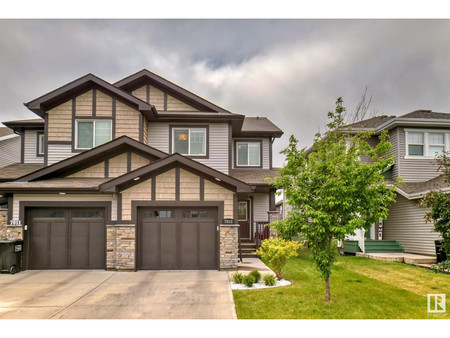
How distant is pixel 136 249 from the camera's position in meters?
11.2

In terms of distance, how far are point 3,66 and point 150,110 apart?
6.44 metres

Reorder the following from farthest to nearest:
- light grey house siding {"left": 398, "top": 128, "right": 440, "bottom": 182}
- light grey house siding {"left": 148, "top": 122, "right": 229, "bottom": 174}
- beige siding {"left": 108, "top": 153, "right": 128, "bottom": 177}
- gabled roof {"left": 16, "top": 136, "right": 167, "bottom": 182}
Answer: light grey house siding {"left": 398, "top": 128, "right": 440, "bottom": 182} < light grey house siding {"left": 148, "top": 122, "right": 229, "bottom": 174} < beige siding {"left": 108, "top": 153, "right": 128, "bottom": 177} < gabled roof {"left": 16, "top": 136, "right": 167, "bottom": 182}

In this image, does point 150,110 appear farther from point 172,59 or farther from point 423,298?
point 423,298

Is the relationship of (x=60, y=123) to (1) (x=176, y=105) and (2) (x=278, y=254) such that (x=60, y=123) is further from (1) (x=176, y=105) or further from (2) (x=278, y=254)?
(2) (x=278, y=254)

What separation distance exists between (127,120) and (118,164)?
2149 millimetres

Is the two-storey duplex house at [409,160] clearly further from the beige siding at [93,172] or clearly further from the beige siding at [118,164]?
the beige siding at [93,172]

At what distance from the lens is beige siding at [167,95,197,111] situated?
599 inches

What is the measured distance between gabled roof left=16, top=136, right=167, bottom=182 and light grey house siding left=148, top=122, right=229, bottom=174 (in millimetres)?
2212

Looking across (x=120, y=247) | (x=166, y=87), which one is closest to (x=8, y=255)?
(x=120, y=247)

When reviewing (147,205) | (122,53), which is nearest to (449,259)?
(147,205)

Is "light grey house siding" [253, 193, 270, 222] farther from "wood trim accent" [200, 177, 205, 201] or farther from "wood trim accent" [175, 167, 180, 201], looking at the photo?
"wood trim accent" [175, 167, 180, 201]

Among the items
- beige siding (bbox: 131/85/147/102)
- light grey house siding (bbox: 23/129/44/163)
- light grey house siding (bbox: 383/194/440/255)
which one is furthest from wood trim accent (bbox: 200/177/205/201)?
light grey house siding (bbox: 383/194/440/255)

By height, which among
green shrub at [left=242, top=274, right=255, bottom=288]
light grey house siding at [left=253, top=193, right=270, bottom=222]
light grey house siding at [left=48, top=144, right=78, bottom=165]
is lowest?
green shrub at [left=242, top=274, right=255, bottom=288]

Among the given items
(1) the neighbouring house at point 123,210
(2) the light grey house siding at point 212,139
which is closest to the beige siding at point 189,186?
(1) the neighbouring house at point 123,210
